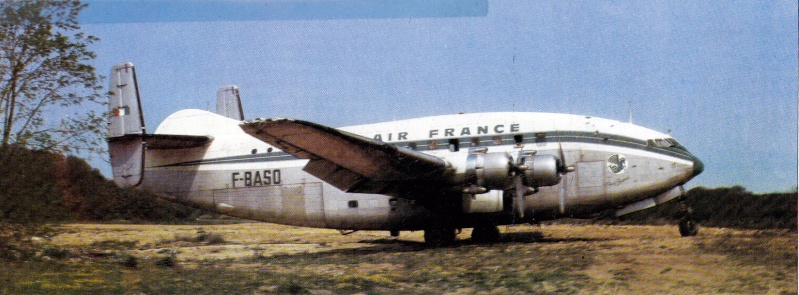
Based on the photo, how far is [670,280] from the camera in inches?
335

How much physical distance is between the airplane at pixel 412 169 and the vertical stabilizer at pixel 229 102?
2.90 metres

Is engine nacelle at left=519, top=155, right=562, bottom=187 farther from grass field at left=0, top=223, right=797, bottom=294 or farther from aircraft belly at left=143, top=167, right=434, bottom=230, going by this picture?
aircraft belly at left=143, top=167, right=434, bottom=230

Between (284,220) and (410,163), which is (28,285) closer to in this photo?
(410,163)

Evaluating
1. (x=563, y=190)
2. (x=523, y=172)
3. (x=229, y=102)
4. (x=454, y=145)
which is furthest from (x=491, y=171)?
(x=229, y=102)

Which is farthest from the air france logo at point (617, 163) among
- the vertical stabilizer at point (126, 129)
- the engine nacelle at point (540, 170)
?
the vertical stabilizer at point (126, 129)

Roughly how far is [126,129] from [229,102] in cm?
488

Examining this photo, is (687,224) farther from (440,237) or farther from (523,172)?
(440,237)

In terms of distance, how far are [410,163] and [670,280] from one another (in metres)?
5.49

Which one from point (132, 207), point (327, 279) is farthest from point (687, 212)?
point (132, 207)

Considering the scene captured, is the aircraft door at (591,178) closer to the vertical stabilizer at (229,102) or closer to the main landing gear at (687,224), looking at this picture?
the main landing gear at (687,224)

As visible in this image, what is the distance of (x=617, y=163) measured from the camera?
46.0 ft

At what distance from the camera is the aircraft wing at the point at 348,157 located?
11.0m

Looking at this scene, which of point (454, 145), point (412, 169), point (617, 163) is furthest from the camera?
point (454, 145)

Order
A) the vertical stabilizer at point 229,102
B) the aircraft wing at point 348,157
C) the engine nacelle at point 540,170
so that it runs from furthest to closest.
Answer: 1. the vertical stabilizer at point 229,102
2. the engine nacelle at point 540,170
3. the aircraft wing at point 348,157
